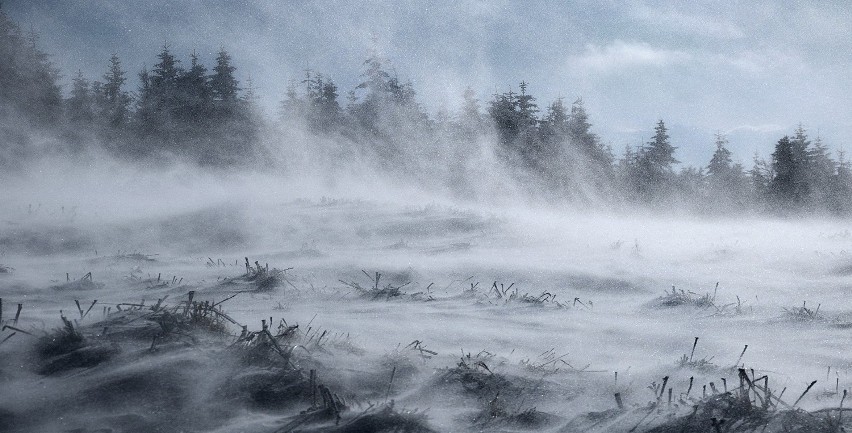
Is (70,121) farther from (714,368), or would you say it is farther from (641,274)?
(714,368)

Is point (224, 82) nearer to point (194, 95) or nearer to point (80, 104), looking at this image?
point (194, 95)

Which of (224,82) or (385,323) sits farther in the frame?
(224,82)

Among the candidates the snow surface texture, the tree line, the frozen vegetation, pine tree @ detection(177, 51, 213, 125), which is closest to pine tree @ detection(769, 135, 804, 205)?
the tree line

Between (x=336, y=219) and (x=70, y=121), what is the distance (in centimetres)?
1654

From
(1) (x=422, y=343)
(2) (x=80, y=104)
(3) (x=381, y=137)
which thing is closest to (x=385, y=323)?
(1) (x=422, y=343)

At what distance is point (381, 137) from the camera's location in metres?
22.4

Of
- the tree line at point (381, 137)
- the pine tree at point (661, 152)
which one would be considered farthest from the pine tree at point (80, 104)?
the pine tree at point (661, 152)

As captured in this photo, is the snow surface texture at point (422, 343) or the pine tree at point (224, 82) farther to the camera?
the pine tree at point (224, 82)

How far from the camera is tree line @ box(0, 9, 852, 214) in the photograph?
19469 mm

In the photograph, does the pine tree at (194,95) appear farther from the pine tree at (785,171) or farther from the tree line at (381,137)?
the pine tree at (785,171)

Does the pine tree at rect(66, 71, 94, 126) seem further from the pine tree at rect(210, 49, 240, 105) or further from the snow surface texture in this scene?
the snow surface texture

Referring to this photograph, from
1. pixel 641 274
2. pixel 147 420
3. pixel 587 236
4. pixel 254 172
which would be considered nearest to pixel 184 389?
pixel 147 420

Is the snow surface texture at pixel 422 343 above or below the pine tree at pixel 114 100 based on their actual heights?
below

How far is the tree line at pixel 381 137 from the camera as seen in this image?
1947cm
